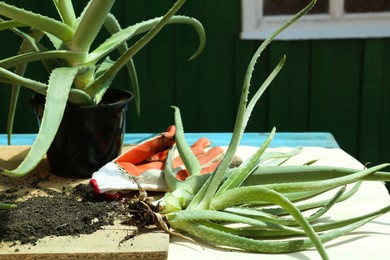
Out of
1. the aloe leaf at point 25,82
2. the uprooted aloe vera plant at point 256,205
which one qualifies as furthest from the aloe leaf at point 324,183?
the aloe leaf at point 25,82

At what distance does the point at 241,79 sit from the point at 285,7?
426 millimetres

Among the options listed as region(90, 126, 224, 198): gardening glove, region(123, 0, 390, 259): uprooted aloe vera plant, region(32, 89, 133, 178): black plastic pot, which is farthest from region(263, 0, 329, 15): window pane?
region(123, 0, 390, 259): uprooted aloe vera plant

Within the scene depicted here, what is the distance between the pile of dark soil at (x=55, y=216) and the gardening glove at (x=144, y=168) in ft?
0.11

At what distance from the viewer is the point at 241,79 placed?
8.75ft

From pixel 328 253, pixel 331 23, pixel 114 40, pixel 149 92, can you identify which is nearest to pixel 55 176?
pixel 114 40

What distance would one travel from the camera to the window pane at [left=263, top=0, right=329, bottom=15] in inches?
110

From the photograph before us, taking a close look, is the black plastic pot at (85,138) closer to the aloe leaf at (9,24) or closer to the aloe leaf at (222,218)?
the aloe leaf at (9,24)

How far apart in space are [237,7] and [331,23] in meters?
0.38

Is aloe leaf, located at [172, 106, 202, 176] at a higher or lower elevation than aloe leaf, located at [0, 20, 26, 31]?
lower

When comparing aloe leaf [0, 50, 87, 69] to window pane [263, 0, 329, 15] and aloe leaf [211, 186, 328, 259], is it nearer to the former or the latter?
aloe leaf [211, 186, 328, 259]

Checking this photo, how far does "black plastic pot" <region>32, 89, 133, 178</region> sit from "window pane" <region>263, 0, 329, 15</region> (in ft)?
4.97

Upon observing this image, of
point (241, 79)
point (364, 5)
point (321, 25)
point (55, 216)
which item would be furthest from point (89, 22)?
point (364, 5)

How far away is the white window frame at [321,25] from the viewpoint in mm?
2625

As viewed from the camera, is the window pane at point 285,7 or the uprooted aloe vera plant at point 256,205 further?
the window pane at point 285,7
